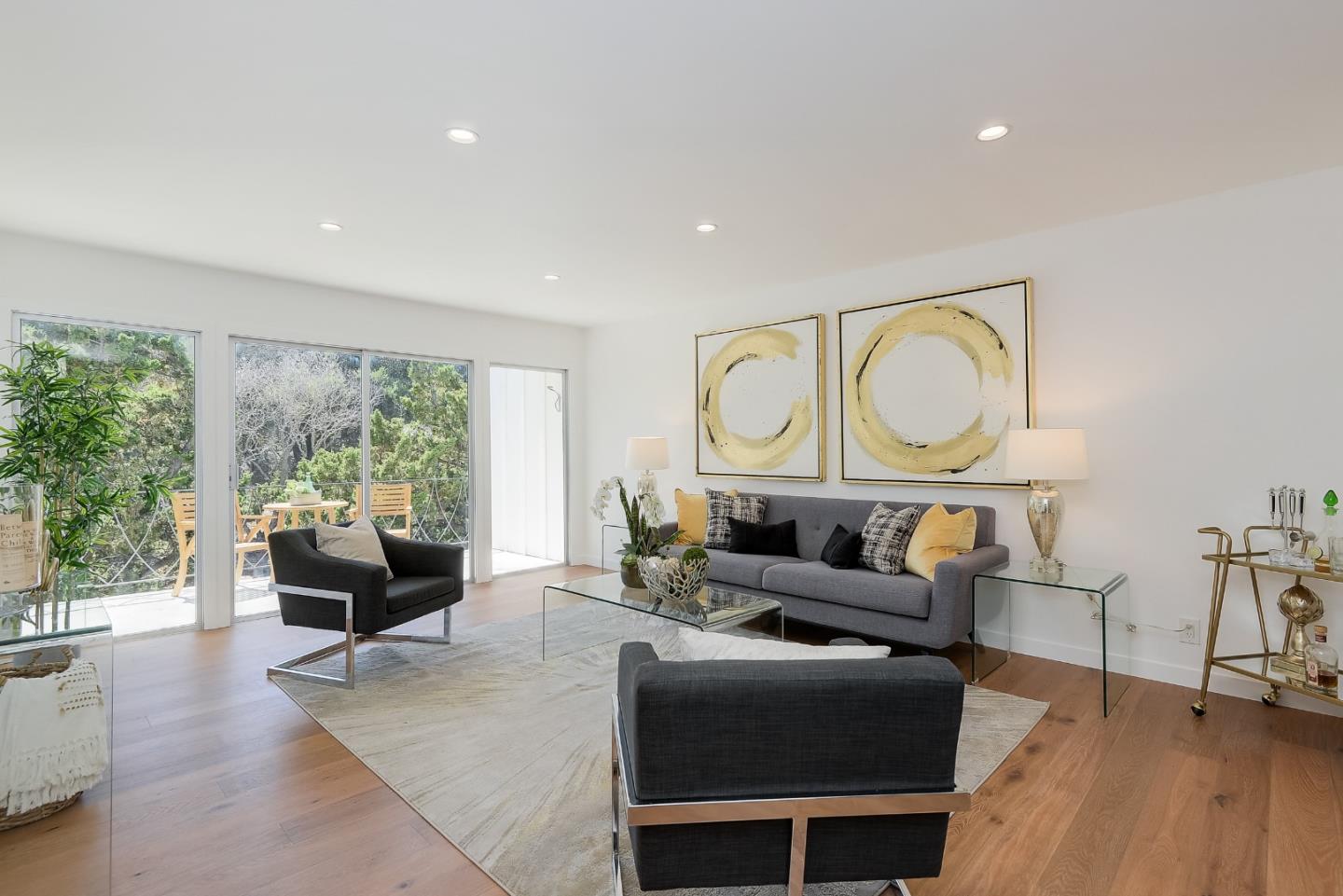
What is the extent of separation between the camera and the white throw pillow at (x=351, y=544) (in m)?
3.81

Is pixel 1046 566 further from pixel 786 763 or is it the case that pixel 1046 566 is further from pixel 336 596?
pixel 336 596

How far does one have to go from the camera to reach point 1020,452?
11.5 ft

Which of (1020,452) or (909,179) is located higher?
(909,179)

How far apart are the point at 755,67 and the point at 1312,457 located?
3.09 m

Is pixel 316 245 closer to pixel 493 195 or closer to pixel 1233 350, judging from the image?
pixel 493 195

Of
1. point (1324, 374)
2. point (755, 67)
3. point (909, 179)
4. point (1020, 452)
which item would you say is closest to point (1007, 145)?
point (909, 179)

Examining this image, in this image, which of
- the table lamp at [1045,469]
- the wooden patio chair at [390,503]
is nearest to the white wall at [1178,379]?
the table lamp at [1045,469]

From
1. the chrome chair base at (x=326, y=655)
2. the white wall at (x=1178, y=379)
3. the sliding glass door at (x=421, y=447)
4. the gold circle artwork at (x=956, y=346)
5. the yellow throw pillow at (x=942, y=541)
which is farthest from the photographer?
the sliding glass door at (x=421, y=447)

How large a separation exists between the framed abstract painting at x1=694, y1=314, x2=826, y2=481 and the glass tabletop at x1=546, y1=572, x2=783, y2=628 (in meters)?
1.65

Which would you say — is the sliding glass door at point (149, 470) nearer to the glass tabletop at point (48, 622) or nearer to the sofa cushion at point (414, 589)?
the sofa cushion at point (414, 589)

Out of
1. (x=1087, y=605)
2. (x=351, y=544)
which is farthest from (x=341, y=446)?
(x=1087, y=605)

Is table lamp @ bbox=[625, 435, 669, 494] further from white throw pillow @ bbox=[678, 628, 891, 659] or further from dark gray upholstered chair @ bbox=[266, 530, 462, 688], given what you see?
white throw pillow @ bbox=[678, 628, 891, 659]

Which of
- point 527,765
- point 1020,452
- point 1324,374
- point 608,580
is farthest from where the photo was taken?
point 608,580

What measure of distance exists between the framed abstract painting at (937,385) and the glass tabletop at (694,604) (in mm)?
1591
